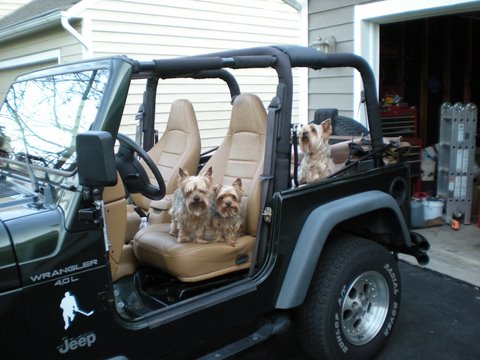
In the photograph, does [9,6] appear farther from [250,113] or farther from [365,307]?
[365,307]

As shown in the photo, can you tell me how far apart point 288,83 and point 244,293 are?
1209 millimetres

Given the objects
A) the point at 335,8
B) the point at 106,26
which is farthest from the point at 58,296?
the point at 106,26

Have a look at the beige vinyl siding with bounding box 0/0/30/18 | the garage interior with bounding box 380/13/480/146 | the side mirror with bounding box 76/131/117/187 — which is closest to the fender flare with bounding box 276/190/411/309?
the side mirror with bounding box 76/131/117/187

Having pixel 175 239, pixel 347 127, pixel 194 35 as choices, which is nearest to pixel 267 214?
pixel 175 239

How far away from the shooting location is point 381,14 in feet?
18.2

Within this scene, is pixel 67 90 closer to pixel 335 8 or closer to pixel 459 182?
pixel 335 8

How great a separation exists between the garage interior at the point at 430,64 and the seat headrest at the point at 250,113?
4.86 metres

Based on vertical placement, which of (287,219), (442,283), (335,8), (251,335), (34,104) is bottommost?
(442,283)

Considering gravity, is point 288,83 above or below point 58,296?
Answer: above

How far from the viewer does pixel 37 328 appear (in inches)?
75.1

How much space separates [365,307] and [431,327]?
2.63ft

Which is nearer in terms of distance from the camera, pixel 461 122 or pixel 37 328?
pixel 37 328

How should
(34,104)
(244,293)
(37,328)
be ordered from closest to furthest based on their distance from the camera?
(37,328), (244,293), (34,104)

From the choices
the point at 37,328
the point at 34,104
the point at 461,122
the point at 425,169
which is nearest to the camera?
the point at 37,328
